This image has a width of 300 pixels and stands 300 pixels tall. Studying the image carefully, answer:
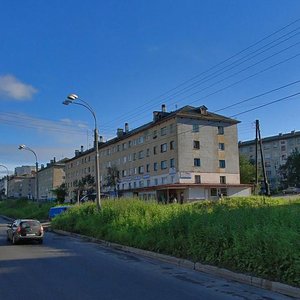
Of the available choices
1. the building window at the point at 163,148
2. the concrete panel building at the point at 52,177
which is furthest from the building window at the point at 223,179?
the concrete panel building at the point at 52,177

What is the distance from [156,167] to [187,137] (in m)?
8.19

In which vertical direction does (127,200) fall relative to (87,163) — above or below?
below

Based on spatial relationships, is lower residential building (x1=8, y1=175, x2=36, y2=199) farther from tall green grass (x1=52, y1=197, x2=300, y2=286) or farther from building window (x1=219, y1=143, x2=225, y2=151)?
tall green grass (x1=52, y1=197, x2=300, y2=286)

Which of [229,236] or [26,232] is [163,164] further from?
[229,236]

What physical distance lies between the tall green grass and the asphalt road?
0.70 metres

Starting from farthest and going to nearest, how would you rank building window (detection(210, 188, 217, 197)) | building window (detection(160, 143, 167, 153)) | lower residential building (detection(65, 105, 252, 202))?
building window (detection(160, 143, 167, 153)) < building window (detection(210, 188, 217, 197)) < lower residential building (detection(65, 105, 252, 202))

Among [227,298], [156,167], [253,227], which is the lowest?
[227,298]

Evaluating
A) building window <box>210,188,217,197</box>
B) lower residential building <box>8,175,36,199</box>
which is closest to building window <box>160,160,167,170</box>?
building window <box>210,188,217,197</box>

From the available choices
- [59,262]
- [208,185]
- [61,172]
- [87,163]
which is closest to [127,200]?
[59,262]

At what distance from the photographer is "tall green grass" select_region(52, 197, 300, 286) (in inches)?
365

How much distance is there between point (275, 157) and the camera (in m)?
127

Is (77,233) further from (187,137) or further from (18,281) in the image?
(187,137)

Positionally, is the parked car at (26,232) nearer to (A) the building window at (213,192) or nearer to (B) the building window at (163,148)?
(A) the building window at (213,192)

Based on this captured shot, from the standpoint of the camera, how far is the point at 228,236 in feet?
37.6
